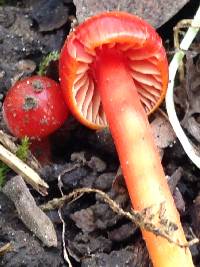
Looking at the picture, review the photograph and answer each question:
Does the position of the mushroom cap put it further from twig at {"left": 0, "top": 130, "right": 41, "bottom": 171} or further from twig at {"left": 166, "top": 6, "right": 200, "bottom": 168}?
twig at {"left": 0, "top": 130, "right": 41, "bottom": 171}

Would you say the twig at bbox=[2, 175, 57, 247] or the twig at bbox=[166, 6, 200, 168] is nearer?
the twig at bbox=[2, 175, 57, 247]

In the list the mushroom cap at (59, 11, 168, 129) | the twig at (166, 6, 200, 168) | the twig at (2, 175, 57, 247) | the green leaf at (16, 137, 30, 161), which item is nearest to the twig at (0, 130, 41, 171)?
the green leaf at (16, 137, 30, 161)

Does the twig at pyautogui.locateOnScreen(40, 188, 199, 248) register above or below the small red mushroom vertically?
below

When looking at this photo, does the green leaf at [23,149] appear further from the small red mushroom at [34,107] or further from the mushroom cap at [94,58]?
the mushroom cap at [94,58]

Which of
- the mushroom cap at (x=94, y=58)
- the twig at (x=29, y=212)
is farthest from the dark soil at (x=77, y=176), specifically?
the mushroom cap at (x=94, y=58)

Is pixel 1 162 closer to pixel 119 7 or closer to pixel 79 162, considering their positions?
pixel 79 162
